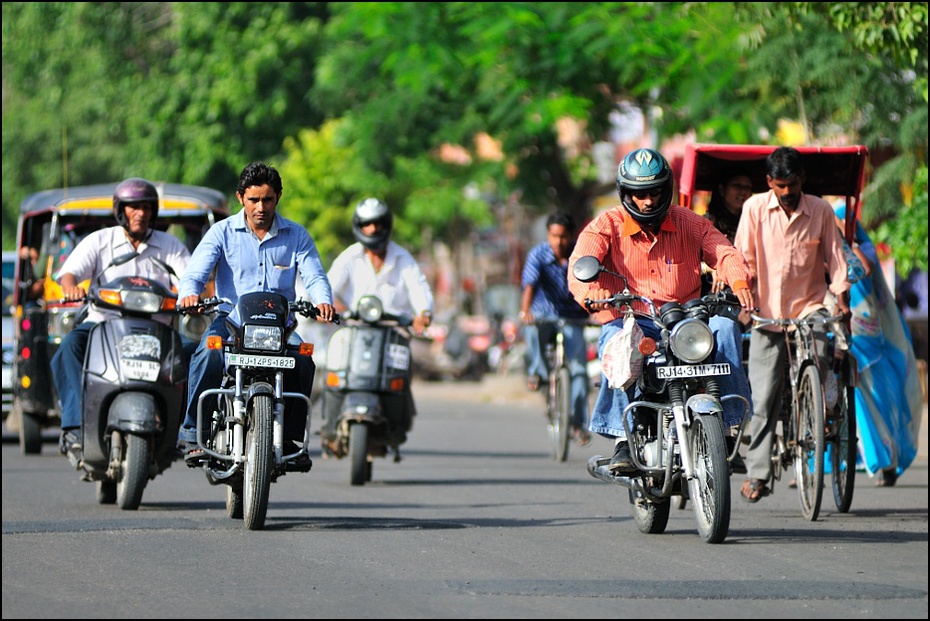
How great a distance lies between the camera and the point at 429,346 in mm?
35062

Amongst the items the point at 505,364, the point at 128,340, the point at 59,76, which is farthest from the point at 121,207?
the point at 59,76

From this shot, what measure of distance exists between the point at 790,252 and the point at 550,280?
4269 mm

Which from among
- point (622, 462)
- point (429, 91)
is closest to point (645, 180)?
point (622, 462)

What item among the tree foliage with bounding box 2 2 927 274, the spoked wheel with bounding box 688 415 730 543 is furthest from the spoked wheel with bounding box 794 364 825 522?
the tree foliage with bounding box 2 2 927 274

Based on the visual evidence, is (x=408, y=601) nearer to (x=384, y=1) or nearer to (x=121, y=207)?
(x=121, y=207)

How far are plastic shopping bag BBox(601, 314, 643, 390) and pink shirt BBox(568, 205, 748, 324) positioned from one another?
373 mm

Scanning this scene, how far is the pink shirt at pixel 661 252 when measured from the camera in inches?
344

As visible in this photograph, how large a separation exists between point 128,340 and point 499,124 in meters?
14.7

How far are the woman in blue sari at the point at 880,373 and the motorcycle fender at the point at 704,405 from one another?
3.61 meters

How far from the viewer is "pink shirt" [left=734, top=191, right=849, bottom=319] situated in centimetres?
1013

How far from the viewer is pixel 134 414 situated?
9719mm

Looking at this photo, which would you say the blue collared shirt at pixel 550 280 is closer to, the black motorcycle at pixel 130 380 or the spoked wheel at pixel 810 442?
the spoked wheel at pixel 810 442

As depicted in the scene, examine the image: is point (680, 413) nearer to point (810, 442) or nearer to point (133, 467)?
point (810, 442)

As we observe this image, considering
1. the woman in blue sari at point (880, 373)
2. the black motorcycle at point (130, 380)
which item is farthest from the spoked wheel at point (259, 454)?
the woman in blue sari at point (880, 373)
